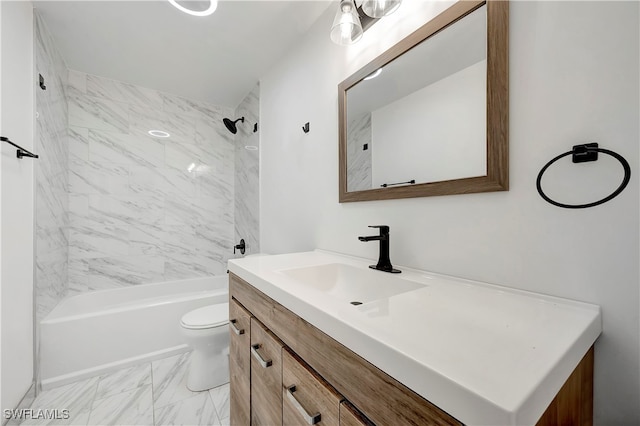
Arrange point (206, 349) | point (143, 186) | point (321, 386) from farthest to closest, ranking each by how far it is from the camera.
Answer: point (143, 186), point (206, 349), point (321, 386)

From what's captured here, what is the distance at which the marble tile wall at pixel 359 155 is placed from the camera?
4.19 ft

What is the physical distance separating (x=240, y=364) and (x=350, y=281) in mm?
587

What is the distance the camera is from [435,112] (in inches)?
39.7

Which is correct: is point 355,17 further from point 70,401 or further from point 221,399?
point 70,401

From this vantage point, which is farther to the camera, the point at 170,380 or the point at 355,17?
the point at 170,380

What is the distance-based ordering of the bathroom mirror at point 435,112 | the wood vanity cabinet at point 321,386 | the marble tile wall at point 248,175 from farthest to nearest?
the marble tile wall at point 248,175
the bathroom mirror at point 435,112
the wood vanity cabinet at point 321,386

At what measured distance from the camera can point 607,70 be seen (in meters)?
0.63

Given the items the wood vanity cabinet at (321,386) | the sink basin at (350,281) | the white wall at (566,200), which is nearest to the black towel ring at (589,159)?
the white wall at (566,200)

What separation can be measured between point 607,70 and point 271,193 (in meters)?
1.93

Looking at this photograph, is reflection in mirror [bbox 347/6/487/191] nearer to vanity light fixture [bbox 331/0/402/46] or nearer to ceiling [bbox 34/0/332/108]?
vanity light fixture [bbox 331/0/402/46]

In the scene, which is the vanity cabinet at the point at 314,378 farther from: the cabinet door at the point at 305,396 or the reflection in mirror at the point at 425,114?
the reflection in mirror at the point at 425,114

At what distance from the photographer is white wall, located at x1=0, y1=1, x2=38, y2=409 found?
4.16 ft

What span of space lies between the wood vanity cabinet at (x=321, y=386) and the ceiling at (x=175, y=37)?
5.44ft

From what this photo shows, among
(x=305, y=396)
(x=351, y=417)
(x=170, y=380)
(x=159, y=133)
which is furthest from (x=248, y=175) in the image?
(x=351, y=417)
